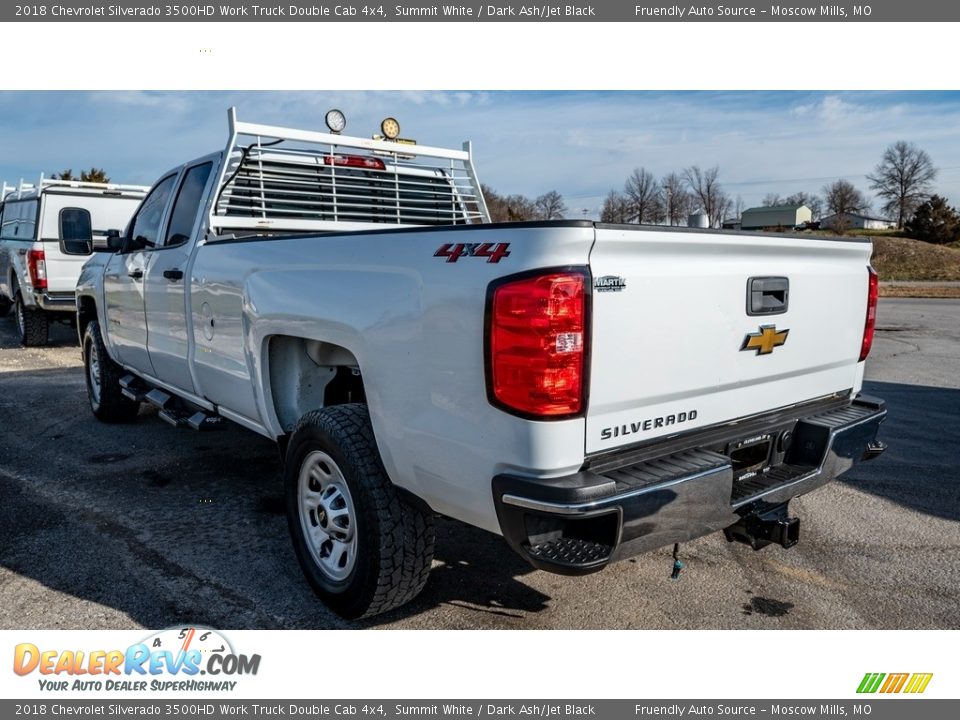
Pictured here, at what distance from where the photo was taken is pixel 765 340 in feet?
10.0

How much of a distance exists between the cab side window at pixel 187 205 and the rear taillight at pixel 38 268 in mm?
6721

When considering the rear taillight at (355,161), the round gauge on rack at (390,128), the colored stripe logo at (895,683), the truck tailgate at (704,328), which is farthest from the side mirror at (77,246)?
the colored stripe logo at (895,683)

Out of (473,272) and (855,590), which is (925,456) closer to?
(855,590)

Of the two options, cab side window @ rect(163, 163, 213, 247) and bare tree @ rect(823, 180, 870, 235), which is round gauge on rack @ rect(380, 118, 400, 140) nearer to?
cab side window @ rect(163, 163, 213, 247)

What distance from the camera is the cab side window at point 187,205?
4.90 m

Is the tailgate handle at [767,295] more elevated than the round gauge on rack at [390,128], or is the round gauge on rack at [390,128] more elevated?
the round gauge on rack at [390,128]

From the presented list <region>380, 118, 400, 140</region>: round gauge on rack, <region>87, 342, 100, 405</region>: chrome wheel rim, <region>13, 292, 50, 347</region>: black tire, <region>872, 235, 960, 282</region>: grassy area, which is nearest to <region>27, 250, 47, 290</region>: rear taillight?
<region>13, 292, 50, 347</region>: black tire

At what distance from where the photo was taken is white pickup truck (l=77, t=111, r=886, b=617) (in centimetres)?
241

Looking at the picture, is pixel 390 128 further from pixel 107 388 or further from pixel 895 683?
pixel 895 683

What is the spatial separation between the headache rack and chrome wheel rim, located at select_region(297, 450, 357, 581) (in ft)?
6.66

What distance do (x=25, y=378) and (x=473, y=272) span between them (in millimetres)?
8292

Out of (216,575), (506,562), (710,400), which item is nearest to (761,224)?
(710,400)

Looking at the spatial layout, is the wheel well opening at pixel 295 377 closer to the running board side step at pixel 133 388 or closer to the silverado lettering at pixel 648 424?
the silverado lettering at pixel 648 424

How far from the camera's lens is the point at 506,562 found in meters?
3.81
